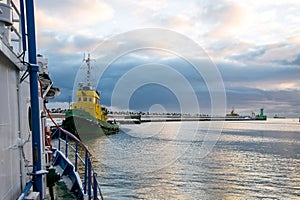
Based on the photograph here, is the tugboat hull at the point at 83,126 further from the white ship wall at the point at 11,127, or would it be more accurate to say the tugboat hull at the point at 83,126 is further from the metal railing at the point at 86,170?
the white ship wall at the point at 11,127

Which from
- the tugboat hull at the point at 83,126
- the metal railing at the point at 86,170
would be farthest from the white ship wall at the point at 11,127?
the tugboat hull at the point at 83,126

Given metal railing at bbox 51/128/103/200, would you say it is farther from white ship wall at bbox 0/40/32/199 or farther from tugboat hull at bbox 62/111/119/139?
tugboat hull at bbox 62/111/119/139

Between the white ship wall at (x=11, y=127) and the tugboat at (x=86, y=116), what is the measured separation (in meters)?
45.4

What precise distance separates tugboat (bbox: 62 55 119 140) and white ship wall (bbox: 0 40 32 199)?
45449 millimetres

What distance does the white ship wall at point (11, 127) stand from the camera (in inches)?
204

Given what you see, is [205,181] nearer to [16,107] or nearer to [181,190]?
[181,190]

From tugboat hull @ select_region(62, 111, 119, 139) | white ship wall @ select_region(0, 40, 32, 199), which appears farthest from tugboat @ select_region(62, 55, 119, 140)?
white ship wall @ select_region(0, 40, 32, 199)

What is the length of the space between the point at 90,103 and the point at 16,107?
169ft

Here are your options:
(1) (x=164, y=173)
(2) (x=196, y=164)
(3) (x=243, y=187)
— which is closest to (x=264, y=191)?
(3) (x=243, y=187)

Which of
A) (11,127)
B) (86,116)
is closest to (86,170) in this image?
(11,127)

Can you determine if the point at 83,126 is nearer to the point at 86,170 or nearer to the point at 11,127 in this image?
the point at 86,170

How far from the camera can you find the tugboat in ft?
170

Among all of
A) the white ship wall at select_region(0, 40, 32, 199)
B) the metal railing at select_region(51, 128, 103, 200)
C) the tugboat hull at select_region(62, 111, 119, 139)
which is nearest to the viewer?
the white ship wall at select_region(0, 40, 32, 199)

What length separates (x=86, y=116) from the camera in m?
53.0
